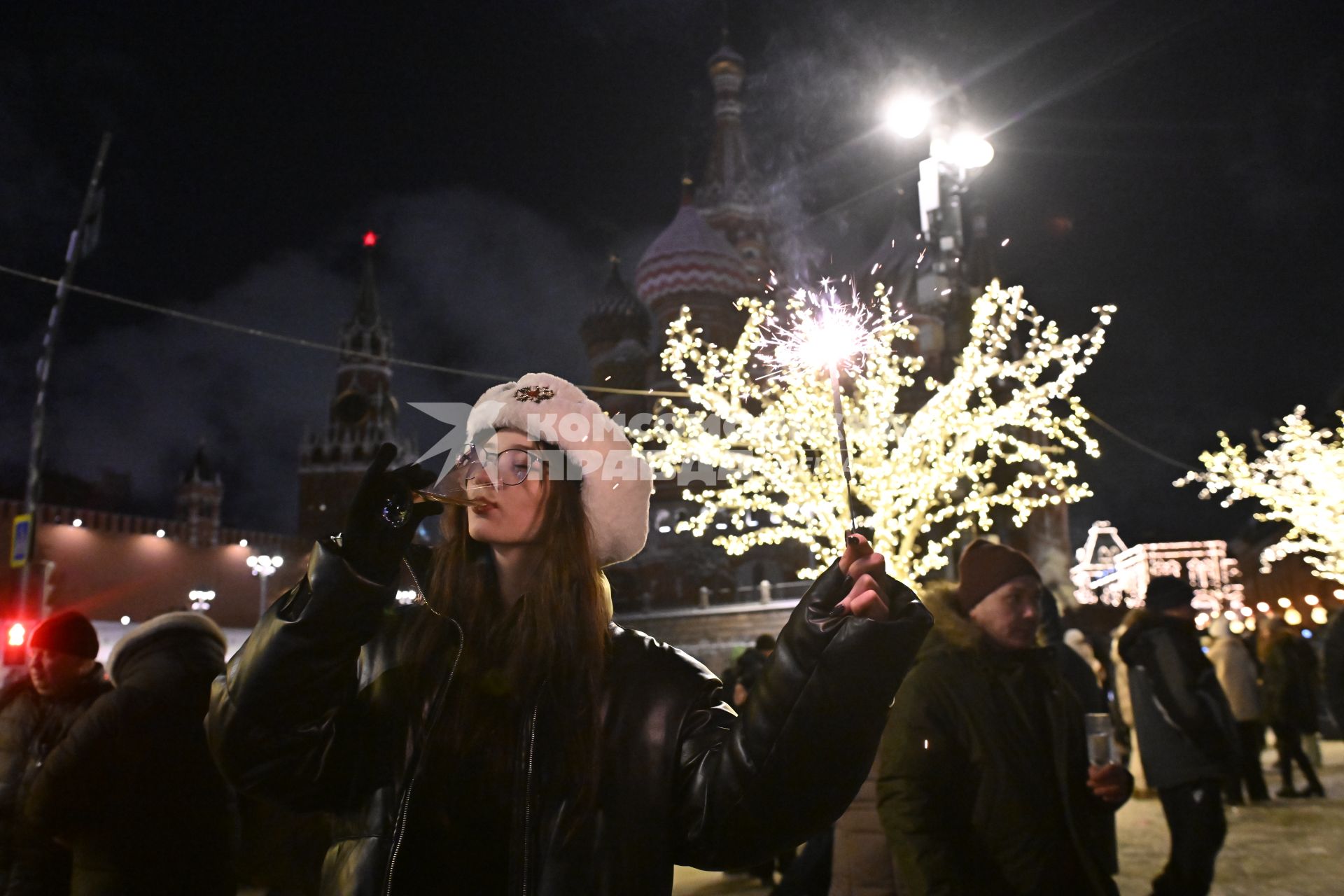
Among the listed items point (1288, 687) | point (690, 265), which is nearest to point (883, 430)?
point (1288, 687)

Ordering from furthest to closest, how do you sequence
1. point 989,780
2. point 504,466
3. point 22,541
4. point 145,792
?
point 22,541 → point 145,792 → point 989,780 → point 504,466

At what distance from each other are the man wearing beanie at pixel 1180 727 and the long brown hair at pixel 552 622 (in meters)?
3.72

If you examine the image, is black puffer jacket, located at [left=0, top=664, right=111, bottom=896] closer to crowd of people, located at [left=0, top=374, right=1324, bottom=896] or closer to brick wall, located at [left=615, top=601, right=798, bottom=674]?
crowd of people, located at [left=0, top=374, right=1324, bottom=896]

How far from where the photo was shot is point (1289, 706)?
10117 millimetres

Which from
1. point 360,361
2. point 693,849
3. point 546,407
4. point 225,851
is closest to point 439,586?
point 546,407

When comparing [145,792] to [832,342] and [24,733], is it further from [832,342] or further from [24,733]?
[832,342]

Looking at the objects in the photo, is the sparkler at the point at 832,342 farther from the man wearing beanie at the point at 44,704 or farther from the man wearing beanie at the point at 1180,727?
the man wearing beanie at the point at 44,704

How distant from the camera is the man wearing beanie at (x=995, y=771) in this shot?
9.62ft

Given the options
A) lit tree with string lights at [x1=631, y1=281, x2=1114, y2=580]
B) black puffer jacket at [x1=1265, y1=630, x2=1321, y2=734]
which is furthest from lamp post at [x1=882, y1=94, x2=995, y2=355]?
black puffer jacket at [x1=1265, y1=630, x2=1321, y2=734]

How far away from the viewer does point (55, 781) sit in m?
3.12

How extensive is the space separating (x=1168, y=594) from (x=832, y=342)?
11.9 ft

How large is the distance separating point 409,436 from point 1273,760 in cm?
8276

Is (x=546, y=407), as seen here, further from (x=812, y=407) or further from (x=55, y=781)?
(x=812, y=407)

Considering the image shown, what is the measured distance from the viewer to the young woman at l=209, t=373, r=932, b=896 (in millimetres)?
1535
